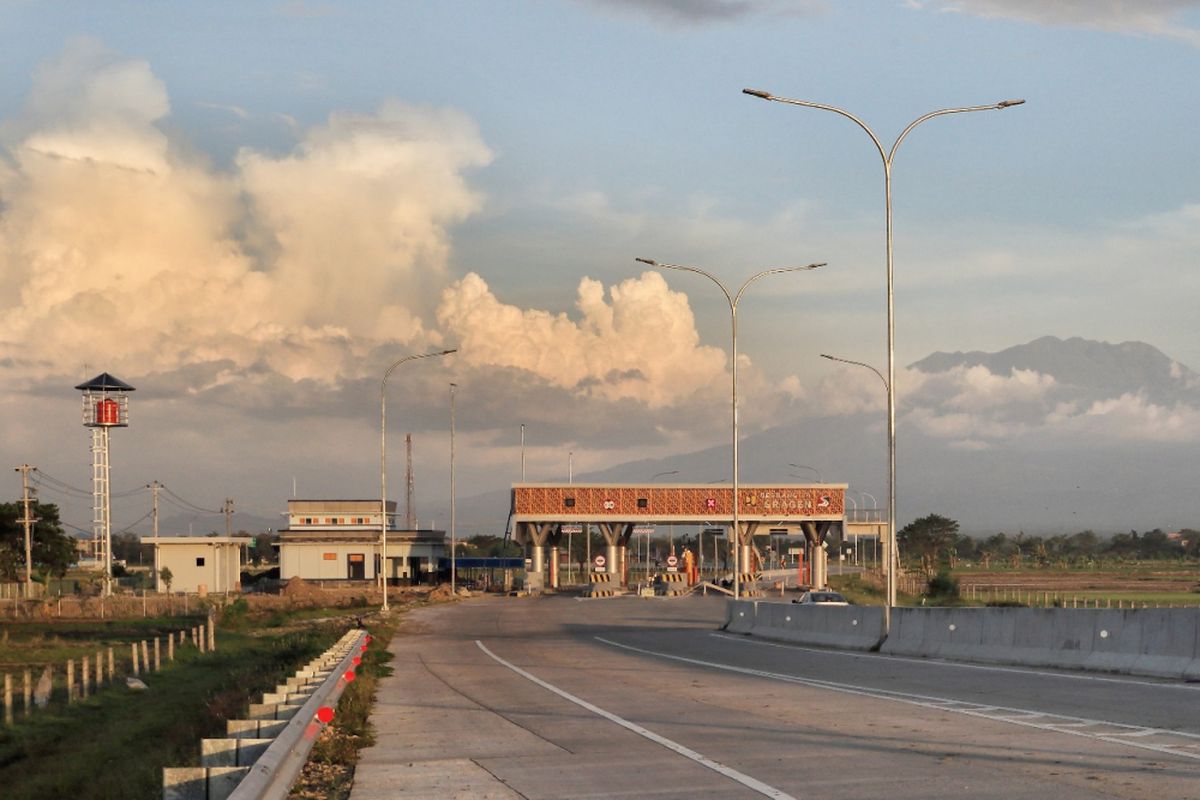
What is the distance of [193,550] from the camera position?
372 feet

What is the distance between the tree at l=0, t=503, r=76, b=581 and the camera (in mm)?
109812

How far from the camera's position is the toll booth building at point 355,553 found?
11856 cm

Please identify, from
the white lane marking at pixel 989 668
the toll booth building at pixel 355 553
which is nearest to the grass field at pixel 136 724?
the white lane marking at pixel 989 668

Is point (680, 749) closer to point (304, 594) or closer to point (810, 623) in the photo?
point (810, 623)

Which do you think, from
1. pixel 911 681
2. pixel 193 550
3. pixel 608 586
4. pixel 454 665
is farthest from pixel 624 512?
Result: pixel 911 681

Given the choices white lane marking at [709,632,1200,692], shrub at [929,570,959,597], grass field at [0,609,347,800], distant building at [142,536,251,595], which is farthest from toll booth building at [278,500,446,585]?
white lane marking at [709,632,1200,692]

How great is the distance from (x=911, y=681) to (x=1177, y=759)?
33.7ft

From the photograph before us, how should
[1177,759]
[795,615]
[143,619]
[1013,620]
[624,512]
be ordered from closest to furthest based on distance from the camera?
[1177,759] → [1013,620] → [795,615] → [143,619] → [624,512]

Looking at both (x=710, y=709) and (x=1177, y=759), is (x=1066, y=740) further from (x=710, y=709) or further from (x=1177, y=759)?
(x=710, y=709)

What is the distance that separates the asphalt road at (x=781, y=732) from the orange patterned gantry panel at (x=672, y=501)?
7259 cm

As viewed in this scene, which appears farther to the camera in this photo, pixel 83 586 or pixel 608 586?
pixel 83 586

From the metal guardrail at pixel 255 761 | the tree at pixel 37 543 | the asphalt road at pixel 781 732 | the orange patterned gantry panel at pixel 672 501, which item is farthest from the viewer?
the tree at pixel 37 543

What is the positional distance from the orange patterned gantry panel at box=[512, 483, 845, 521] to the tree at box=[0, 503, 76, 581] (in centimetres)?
3794

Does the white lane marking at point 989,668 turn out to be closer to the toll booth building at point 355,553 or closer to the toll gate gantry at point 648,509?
the toll gate gantry at point 648,509
